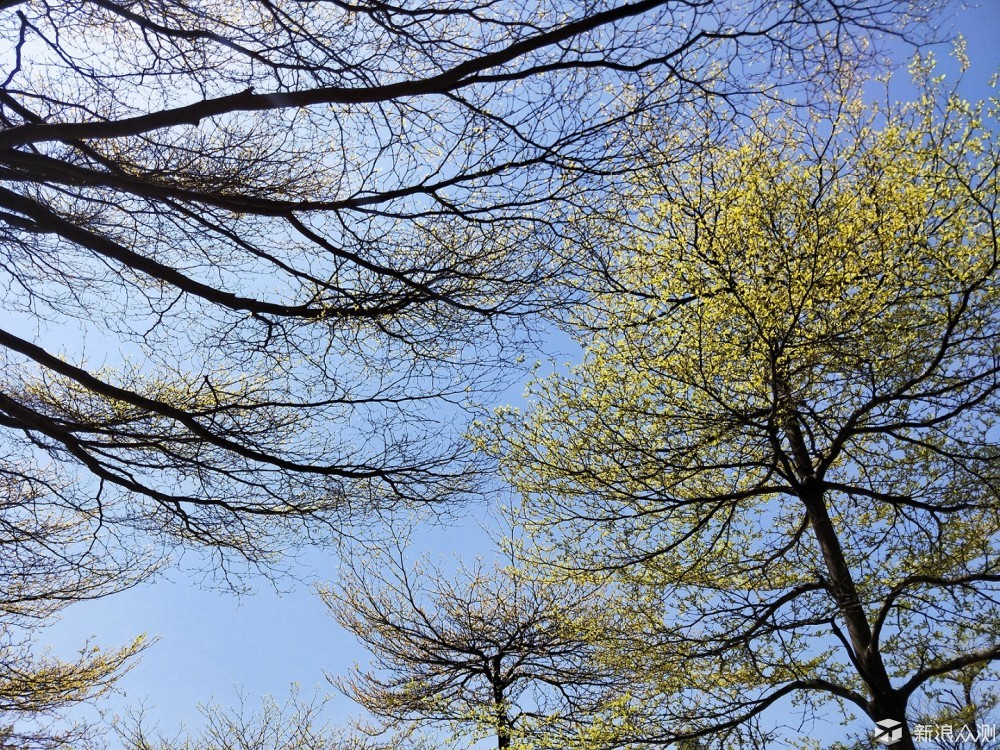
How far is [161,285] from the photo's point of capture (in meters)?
5.70

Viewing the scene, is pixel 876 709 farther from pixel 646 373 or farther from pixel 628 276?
pixel 628 276

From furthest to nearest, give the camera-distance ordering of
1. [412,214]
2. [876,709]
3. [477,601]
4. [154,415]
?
[477,601], [154,415], [876,709], [412,214]

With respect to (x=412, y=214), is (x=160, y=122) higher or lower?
lower

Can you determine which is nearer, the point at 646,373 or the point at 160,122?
the point at 160,122

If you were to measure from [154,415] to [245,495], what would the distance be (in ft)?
3.20

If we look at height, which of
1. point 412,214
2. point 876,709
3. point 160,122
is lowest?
point 876,709

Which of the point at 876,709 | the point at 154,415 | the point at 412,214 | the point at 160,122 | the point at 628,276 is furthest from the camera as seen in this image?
the point at 628,276

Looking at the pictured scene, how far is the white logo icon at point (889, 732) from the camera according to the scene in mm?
5035

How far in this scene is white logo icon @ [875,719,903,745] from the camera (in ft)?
16.5

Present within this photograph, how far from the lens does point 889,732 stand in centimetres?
509

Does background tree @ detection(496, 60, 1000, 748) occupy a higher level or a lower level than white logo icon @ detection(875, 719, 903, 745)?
higher

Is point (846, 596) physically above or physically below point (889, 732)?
above

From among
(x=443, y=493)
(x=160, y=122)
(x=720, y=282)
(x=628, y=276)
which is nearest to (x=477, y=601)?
(x=443, y=493)

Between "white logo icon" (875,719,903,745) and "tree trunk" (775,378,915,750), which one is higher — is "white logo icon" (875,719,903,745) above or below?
below
